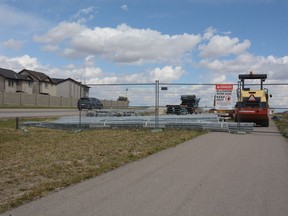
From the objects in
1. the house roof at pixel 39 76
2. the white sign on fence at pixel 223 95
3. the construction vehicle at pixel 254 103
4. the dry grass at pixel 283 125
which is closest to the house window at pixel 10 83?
the house roof at pixel 39 76

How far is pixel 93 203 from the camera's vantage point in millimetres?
6082

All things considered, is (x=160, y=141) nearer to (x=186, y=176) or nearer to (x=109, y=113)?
(x=186, y=176)

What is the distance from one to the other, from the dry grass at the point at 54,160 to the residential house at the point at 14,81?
6256 centimetres

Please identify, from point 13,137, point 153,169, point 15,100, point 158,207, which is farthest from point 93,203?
point 15,100

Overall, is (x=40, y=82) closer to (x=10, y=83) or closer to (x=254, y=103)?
(x=10, y=83)

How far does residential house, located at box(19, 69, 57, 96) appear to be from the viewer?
84.8 meters

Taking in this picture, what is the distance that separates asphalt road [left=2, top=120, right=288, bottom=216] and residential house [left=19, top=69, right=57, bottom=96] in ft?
256

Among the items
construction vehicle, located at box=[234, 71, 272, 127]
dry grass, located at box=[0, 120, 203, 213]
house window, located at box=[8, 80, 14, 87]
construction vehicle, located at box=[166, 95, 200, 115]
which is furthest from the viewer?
house window, located at box=[8, 80, 14, 87]

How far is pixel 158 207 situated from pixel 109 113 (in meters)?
23.1

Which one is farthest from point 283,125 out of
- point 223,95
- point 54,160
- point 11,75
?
point 11,75

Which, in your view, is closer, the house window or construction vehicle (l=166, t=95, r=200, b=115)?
construction vehicle (l=166, t=95, r=200, b=115)

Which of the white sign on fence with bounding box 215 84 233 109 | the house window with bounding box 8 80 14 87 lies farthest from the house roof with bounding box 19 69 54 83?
the white sign on fence with bounding box 215 84 233 109

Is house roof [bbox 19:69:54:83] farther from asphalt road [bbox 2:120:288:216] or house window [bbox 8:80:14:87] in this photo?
asphalt road [bbox 2:120:288:216]

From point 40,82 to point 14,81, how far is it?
860 centimetres
